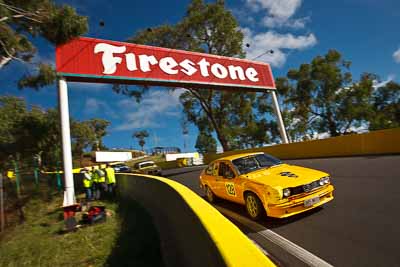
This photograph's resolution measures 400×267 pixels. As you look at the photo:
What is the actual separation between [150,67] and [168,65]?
49.9 inches

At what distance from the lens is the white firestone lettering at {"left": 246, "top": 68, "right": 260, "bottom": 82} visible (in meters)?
19.1

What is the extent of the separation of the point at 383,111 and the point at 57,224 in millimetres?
50963

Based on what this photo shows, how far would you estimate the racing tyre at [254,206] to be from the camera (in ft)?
16.2

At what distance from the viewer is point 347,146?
1552 cm

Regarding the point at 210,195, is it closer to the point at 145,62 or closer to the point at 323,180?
the point at 323,180

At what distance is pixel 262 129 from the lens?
51719 millimetres

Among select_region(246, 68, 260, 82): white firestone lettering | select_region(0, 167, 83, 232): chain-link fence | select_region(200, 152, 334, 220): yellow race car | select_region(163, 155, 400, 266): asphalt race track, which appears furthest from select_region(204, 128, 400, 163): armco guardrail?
select_region(0, 167, 83, 232): chain-link fence

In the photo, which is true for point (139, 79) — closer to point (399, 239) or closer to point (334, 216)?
point (334, 216)

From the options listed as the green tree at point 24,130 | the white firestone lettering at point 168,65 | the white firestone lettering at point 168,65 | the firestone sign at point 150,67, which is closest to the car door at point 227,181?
the firestone sign at point 150,67

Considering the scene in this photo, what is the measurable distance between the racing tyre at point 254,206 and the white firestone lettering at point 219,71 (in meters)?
13.2

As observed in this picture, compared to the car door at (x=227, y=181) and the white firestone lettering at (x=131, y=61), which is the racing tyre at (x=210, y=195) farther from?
the white firestone lettering at (x=131, y=61)

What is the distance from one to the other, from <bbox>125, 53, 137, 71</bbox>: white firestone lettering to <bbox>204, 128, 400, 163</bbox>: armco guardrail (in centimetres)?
1313

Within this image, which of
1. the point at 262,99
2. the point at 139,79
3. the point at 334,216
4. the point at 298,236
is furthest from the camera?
the point at 262,99

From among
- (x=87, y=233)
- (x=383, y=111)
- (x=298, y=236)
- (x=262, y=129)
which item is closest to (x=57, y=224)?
(x=87, y=233)
